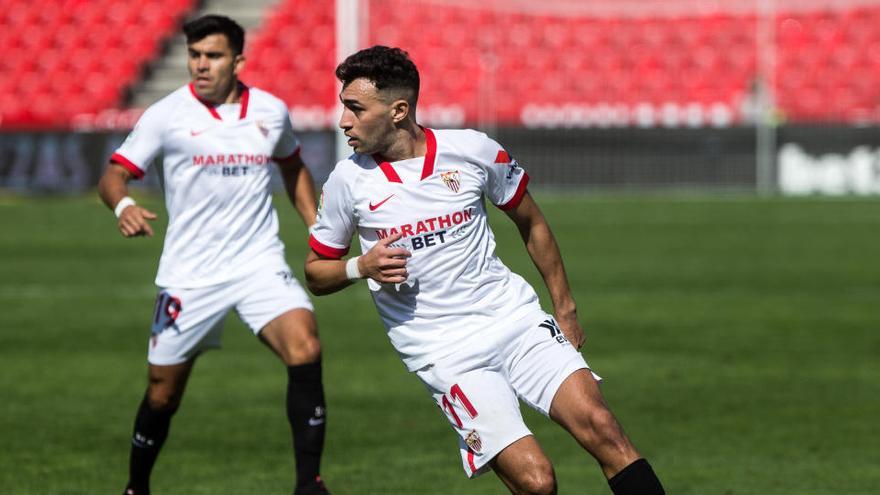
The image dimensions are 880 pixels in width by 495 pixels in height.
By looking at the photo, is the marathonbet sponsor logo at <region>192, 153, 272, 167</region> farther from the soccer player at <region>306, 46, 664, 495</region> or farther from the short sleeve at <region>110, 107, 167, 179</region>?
the soccer player at <region>306, 46, 664, 495</region>

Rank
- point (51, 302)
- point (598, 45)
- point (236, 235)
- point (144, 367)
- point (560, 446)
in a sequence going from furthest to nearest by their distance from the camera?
point (598, 45) < point (51, 302) < point (144, 367) < point (560, 446) < point (236, 235)

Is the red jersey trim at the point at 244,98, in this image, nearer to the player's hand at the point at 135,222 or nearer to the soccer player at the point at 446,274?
the player's hand at the point at 135,222

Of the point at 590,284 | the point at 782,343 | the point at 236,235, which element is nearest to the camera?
the point at 236,235

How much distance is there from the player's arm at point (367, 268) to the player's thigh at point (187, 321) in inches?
69.0

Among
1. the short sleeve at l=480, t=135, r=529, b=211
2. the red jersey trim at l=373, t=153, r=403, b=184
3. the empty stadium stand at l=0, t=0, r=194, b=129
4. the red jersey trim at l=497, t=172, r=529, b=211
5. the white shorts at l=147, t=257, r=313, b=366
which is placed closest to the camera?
the red jersey trim at l=373, t=153, r=403, b=184

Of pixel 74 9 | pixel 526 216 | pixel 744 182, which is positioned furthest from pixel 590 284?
pixel 74 9

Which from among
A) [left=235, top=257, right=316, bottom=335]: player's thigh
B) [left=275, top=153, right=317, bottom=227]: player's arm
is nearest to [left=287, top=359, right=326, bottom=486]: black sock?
[left=235, top=257, right=316, bottom=335]: player's thigh

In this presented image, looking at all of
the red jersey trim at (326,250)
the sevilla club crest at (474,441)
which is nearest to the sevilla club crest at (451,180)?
the red jersey trim at (326,250)

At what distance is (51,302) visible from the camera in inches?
623

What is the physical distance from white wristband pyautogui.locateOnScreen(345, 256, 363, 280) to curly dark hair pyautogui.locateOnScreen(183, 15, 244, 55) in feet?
7.67

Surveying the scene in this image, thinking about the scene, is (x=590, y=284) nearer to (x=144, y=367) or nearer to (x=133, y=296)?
(x=133, y=296)

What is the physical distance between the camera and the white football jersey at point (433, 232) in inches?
227

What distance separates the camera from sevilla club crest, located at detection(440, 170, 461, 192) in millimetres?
5790

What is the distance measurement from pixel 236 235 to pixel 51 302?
28.5ft
